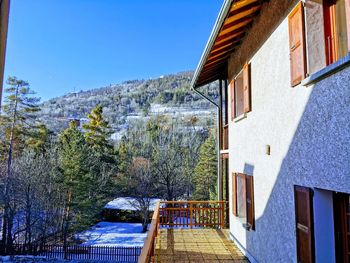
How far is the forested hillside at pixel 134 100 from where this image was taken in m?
86.8

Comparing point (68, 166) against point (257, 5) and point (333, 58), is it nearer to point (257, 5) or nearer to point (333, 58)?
point (257, 5)

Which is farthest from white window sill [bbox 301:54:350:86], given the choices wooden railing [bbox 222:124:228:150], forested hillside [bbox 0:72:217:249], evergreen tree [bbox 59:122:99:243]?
evergreen tree [bbox 59:122:99:243]

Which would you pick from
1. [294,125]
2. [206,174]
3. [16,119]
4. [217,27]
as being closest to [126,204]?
[206,174]

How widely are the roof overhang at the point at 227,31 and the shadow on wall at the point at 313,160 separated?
2151mm

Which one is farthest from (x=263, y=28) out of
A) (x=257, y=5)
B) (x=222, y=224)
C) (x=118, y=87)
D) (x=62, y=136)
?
(x=118, y=87)

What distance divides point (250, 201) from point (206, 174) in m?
21.8

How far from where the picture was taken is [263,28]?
230 inches

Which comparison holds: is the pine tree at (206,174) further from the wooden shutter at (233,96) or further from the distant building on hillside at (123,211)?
the wooden shutter at (233,96)

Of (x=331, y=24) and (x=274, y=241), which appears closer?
(x=331, y=24)

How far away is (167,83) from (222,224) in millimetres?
107862

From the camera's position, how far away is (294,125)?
13.9 ft

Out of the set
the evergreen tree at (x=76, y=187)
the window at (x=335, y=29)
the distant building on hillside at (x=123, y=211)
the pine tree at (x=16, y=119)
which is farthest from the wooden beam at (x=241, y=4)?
the distant building on hillside at (x=123, y=211)

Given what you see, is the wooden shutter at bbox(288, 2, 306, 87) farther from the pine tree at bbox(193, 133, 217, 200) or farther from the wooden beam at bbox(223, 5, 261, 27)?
the pine tree at bbox(193, 133, 217, 200)

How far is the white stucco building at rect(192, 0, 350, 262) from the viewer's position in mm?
3242
